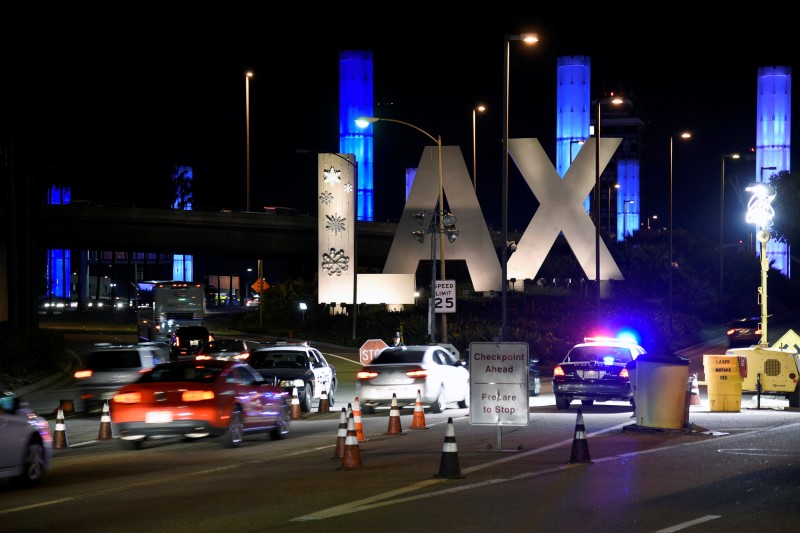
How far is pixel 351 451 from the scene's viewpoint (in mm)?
15109

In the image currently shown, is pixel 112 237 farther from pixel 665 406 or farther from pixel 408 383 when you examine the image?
pixel 665 406

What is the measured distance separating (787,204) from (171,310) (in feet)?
153

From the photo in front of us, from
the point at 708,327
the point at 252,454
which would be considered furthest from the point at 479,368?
the point at 708,327

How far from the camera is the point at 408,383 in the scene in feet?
80.1

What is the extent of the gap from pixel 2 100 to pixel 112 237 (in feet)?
115

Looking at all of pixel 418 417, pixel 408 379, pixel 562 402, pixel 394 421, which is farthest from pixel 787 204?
pixel 394 421

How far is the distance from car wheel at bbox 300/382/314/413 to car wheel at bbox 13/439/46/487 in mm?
11789

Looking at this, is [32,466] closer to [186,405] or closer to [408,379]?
[186,405]

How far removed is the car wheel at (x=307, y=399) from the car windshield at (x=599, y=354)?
5.64m

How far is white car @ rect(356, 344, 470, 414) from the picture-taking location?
2442cm

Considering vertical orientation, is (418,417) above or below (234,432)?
below

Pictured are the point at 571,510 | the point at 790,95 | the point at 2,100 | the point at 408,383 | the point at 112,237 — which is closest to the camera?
the point at 571,510

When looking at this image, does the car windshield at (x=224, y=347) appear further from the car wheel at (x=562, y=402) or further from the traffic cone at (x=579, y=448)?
the traffic cone at (x=579, y=448)

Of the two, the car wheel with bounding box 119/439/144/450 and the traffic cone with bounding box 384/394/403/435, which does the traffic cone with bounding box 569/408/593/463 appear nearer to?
the traffic cone with bounding box 384/394/403/435
